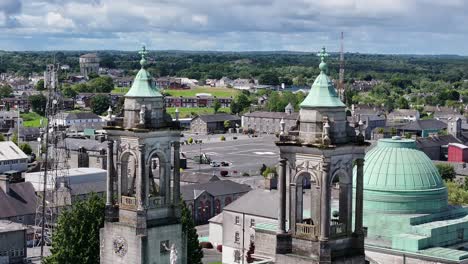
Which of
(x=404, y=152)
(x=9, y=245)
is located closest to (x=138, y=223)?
(x=404, y=152)

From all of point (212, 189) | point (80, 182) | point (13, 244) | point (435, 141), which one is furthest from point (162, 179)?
point (435, 141)

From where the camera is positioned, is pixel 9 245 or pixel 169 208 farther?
pixel 9 245

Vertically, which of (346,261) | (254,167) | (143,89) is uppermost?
(143,89)

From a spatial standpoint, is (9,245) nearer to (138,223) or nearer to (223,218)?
(223,218)

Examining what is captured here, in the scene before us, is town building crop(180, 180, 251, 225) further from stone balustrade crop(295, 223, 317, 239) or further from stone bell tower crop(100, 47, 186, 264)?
stone balustrade crop(295, 223, 317, 239)

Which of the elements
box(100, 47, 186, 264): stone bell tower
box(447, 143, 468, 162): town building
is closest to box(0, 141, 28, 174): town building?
box(447, 143, 468, 162): town building

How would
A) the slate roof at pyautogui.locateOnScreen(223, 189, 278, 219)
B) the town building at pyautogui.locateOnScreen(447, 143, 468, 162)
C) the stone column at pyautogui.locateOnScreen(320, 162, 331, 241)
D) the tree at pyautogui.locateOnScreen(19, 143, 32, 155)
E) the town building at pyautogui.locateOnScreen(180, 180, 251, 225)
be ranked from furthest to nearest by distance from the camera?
the tree at pyautogui.locateOnScreen(19, 143, 32, 155) < the town building at pyautogui.locateOnScreen(447, 143, 468, 162) < the town building at pyautogui.locateOnScreen(180, 180, 251, 225) < the slate roof at pyautogui.locateOnScreen(223, 189, 278, 219) < the stone column at pyautogui.locateOnScreen(320, 162, 331, 241)

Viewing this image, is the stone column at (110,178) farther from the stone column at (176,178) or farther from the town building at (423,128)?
the town building at (423,128)
